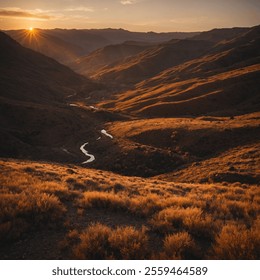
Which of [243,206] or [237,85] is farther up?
[237,85]

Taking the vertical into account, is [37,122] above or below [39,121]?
below

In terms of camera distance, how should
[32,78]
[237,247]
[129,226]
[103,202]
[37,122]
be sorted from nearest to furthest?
[237,247] → [129,226] → [103,202] → [37,122] → [32,78]

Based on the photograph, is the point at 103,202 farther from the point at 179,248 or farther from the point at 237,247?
the point at 237,247

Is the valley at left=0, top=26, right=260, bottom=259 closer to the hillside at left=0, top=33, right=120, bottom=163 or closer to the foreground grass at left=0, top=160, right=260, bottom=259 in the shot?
the foreground grass at left=0, top=160, right=260, bottom=259

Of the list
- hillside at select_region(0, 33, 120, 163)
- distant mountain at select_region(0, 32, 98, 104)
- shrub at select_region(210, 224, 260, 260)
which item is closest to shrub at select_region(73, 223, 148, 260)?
shrub at select_region(210, 224, 260, 260)

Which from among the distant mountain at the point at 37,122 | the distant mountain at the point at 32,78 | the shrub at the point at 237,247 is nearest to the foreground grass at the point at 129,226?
the shrub at the point at 237,247

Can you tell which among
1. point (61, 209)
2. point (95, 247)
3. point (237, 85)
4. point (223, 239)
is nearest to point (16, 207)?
point (61, 209)

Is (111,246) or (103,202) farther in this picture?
(103,202)

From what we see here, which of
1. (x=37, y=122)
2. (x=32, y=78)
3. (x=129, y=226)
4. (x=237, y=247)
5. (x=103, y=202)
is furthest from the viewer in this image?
(x=32, y=78)

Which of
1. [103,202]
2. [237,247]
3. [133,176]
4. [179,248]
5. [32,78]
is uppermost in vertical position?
[32,78]

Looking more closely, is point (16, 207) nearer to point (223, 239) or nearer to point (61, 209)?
point (61, 209)

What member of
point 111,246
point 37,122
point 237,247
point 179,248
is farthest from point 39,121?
point 237,247
